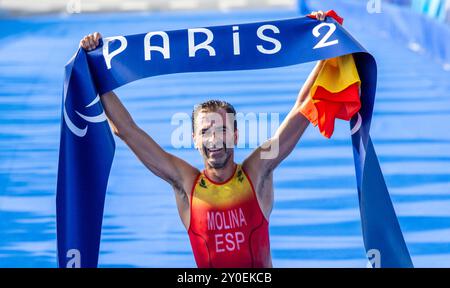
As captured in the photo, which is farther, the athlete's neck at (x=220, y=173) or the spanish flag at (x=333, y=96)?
the athlete's neck at (x=220, y=173)

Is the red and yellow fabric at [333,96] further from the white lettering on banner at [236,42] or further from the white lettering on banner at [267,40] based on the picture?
the white lettering on banner at [236,42]

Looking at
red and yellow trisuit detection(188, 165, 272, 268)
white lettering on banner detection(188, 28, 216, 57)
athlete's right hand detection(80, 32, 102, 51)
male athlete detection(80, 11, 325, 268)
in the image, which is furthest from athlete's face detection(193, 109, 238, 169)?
athlete's right hand detection(80, 32, 102, 51)

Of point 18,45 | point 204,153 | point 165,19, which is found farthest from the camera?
point 165,19

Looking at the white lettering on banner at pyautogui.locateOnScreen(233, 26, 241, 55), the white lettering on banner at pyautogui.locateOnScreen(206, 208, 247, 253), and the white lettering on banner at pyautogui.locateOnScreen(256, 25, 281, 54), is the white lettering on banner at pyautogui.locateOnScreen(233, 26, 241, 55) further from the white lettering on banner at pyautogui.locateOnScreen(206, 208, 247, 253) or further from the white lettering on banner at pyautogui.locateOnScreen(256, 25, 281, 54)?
the white lettering on banner at pyautogui.locateOnScreen(206, 208, 247, 253)

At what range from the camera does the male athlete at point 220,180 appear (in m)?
4.92

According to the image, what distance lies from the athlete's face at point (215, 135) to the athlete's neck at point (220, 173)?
0.05 meters

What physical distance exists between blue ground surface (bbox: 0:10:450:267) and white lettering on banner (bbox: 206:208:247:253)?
1.68 meters

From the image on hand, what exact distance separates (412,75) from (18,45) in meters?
6.26

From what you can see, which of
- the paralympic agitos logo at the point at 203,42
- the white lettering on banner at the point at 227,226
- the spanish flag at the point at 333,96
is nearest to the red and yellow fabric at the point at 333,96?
the spanish flag at the point at 333,96

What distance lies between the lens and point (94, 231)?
16.4 ft

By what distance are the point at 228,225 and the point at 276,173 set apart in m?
3.59

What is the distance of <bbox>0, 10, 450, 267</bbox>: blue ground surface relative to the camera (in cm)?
689
